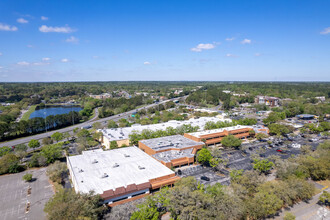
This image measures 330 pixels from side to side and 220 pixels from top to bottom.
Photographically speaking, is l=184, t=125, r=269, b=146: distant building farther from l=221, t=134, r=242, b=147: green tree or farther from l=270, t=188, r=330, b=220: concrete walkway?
l=270, t=188, r=330, b=220: concrete walkway

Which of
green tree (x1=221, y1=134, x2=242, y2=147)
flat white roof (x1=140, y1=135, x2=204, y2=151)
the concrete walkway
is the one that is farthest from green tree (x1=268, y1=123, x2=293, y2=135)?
the concrete walkway

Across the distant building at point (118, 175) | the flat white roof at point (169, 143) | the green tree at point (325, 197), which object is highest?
the flat white roof at point (169, 143)

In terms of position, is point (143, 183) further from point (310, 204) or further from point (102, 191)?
point (310, 204)

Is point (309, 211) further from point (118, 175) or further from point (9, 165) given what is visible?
point (9, 165)

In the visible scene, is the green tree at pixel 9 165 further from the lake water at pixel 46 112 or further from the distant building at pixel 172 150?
the lake water at pixel 46 112

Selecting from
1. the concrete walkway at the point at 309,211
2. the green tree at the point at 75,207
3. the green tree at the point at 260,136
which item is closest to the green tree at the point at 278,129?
the green tree at the point at 260,136

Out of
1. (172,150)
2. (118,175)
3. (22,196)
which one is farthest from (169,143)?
(22,196)

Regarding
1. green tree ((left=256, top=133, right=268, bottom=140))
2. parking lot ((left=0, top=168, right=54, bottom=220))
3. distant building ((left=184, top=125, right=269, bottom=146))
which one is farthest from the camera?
green tree ((left=256, top=133, right=268, bottom=140))
